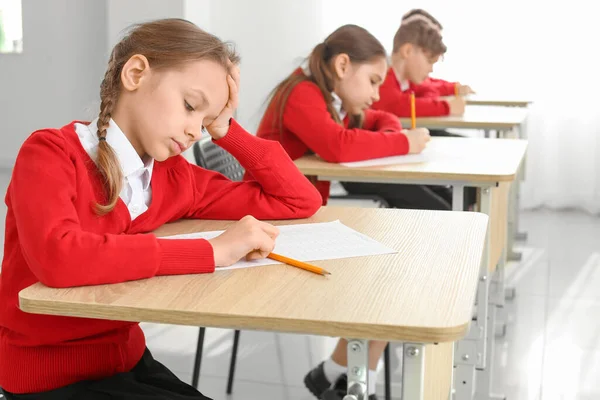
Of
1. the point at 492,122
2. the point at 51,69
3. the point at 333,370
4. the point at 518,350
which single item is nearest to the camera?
the point at 333,370

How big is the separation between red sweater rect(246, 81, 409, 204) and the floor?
1.78 ft

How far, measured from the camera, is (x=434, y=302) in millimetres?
1063

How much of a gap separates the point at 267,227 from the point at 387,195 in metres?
1.75

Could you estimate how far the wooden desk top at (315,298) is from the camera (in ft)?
3.27

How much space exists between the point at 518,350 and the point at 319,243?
61.1 inches

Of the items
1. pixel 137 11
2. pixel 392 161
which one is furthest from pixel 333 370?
pixel 137 11

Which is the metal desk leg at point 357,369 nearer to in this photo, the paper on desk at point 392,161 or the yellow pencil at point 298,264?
the yellow pencil at point 298,264

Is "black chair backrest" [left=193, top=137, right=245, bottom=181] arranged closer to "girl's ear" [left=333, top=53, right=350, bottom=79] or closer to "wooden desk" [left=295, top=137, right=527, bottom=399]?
"wooden desk" [left=295, top=137, right=527, bottom=399]

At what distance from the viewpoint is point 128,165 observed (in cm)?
135

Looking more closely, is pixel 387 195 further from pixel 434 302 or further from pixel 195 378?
pixel 434 302

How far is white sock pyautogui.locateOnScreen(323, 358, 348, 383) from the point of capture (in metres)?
2.27

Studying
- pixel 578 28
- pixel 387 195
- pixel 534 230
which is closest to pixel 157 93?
pixel 387 195

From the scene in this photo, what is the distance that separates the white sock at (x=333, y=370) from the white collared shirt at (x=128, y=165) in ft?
3.25

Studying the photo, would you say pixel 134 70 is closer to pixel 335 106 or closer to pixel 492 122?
pixel 335 106
